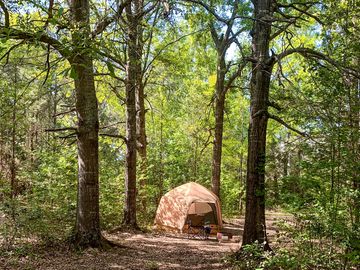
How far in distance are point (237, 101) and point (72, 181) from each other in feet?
46.9

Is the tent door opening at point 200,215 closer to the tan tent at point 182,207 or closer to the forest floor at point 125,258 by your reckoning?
the tan tent at point 182,207

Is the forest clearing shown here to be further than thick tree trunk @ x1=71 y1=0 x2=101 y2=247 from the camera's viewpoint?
No

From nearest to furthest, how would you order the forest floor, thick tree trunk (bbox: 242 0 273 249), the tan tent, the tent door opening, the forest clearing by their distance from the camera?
the forest clearing, the forest floor, thick tree trunk (bbox: 242 0 273 249), the tan tent, the tent door opening

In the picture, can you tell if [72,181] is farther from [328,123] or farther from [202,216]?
[328,123]

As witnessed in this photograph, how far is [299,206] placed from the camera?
5.24m

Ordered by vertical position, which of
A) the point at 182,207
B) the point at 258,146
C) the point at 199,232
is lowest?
the point at 199,232

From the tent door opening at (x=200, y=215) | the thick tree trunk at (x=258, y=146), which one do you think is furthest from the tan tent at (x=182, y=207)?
the thick tree trunk at (x=258, y=146)

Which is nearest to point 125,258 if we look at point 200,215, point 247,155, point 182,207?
point 247,155

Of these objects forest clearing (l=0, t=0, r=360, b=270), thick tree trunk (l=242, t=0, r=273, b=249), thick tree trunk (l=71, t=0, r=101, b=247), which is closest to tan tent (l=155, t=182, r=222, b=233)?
forest clearing (l=0, t=0, r=360, b=270)

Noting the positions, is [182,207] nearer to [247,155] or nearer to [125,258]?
[247,155]

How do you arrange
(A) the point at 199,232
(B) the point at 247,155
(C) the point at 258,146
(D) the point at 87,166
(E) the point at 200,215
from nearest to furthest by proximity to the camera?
(C) the point at 258,146 < (D) the point at 87,166 < (B) the point at 247,155 < (A) the point at 199,232 < (E) the point at 200,215

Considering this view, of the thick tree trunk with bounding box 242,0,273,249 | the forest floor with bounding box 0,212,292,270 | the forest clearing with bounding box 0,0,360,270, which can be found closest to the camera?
the forest clearing with bounding box 0,0,360,270

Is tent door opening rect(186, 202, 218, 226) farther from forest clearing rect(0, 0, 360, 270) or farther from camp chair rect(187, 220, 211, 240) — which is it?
forest clearing rect(0, 0, 360, 270)

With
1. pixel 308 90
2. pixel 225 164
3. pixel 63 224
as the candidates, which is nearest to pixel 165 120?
pixel 225 164
